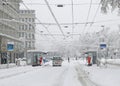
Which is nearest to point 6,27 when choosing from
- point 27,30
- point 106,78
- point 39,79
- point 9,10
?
point 9,10

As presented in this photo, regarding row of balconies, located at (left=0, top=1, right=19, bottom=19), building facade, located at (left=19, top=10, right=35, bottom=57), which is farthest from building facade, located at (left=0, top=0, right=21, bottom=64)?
building facade, located at (left=19, top=10, right=35, bottom=57)

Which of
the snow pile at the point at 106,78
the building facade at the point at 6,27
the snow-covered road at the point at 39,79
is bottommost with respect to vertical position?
the snow-covered road at the point at 39,79

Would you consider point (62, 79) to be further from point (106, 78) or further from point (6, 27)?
point (6, 27)

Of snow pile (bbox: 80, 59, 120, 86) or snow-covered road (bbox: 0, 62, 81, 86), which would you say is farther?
snow-covered road (bbox: 0, 62, 81, 86)

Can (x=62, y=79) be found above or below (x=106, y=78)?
below

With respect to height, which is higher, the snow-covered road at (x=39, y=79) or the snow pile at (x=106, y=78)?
the snow pile at (x=106, y=78)

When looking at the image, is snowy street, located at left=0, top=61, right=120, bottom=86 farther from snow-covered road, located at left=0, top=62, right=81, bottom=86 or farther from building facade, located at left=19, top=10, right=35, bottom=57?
building facade, located at left=19, top=10, right=35, bottom=57

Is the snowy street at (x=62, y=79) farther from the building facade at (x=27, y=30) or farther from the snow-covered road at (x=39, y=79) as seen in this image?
the building facade at (x=27, y=30)

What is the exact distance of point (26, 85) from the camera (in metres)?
23.2

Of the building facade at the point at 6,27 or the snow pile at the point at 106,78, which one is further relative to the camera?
the building facade at the point at 6,27

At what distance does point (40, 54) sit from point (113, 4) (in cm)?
4899

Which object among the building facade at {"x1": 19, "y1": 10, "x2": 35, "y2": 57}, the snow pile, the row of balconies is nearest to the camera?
the snow pile

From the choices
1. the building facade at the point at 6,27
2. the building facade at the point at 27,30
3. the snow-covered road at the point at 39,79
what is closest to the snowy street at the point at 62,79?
the snow-covered road at the point at 39,79

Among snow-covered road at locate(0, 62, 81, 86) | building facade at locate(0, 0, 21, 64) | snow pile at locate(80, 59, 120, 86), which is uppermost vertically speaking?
building facade at locate(0, 0, 21, 64)
